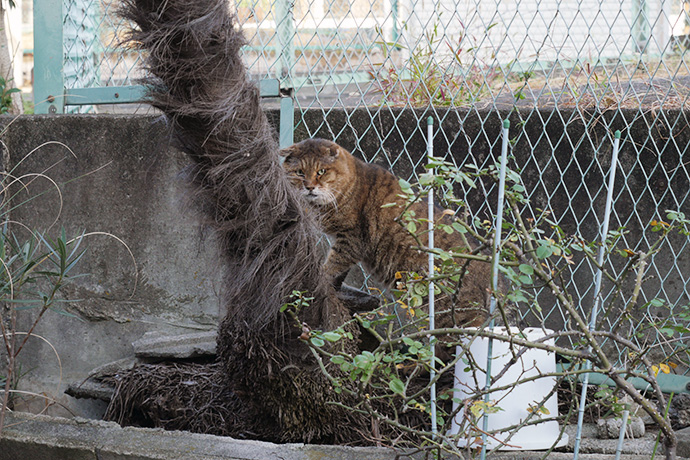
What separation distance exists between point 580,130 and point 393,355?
213 centimetres

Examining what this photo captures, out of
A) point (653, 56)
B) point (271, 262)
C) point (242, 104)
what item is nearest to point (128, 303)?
point (271, 262)

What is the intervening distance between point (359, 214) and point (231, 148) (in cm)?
142

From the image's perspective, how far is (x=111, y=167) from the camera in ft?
11.3

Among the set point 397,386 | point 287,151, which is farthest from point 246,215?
point 287,151

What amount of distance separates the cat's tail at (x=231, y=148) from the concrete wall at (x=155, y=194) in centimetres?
109

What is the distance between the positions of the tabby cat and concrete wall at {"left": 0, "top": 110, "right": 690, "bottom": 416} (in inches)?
8.6

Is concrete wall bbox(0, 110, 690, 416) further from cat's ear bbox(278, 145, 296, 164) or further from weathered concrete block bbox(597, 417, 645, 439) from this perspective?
weathered concrete block bbox(597, 417, 645, 439)

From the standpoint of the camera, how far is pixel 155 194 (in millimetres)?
3438

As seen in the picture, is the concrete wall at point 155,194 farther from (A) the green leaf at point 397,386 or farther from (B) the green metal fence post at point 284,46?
(A) the green leaf at point 397,386

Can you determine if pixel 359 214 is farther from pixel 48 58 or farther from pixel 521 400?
pixel 48 58

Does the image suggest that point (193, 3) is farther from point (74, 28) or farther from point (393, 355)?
point (74, 28)

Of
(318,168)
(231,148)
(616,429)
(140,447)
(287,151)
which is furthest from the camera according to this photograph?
(318,168)

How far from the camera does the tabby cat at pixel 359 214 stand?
10.8 ft

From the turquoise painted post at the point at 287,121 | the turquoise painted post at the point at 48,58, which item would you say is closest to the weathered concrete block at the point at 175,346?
the turquoise painted post at the point at 287,121
